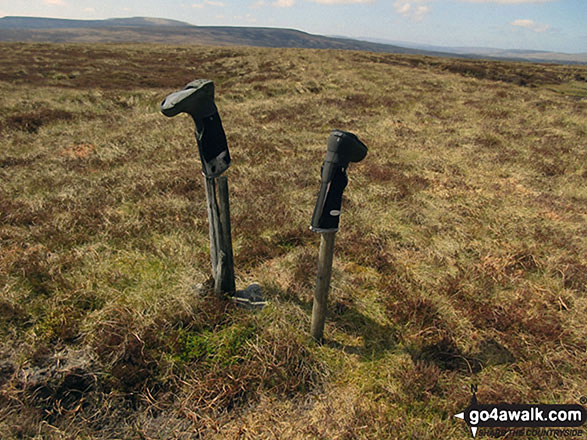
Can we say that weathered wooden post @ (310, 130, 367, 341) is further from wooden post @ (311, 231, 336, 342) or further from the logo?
the logo

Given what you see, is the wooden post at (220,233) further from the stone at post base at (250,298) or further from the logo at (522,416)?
the logo at (522,416)

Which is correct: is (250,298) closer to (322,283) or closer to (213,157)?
(322,283)

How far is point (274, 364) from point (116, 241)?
3692 millimetres

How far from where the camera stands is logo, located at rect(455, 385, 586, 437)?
2955 mm

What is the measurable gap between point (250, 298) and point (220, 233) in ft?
3.37

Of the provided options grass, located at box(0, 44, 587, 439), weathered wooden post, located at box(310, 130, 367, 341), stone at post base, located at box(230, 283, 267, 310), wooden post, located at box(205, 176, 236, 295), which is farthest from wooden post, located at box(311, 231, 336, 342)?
wooden post, located at box(205, 176, 236, 295)

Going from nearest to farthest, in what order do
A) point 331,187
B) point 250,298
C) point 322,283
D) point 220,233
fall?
point 331,187, point 322,283, point 220,233, point 250,298

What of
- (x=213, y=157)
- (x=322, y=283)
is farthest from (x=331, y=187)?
(x=213, y=157)

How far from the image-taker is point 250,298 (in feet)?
14.1

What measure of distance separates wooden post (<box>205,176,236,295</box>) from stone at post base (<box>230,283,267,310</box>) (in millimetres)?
147

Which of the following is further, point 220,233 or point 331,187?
point 220,233

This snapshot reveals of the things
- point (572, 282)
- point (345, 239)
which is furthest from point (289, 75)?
point (572, 282)

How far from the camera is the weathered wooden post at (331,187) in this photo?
9.39ft

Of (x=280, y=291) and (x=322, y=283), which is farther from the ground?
(x=322, y=283)
